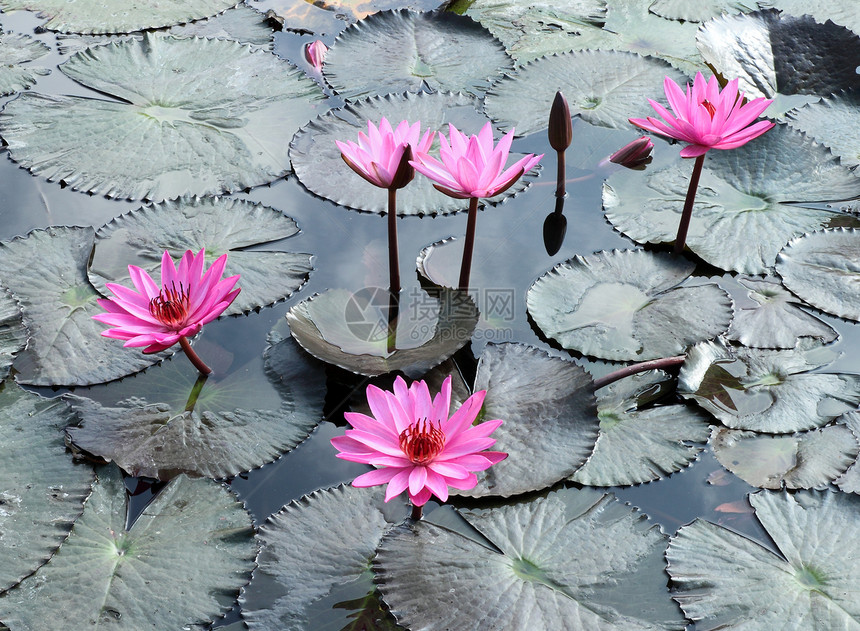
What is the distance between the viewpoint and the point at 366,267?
2.71 metres

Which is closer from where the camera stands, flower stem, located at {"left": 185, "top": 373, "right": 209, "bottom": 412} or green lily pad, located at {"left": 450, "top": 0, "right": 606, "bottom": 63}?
flower stem, located at {"left": 185, "top": 373, "right": 209, "bottom": 412}

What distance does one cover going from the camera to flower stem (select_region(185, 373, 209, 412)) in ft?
7.29

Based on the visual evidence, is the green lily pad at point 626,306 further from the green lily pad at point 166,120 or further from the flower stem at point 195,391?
the green lily pad at point 166,120

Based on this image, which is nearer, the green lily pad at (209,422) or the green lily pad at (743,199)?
the green lily pad at (209,422)

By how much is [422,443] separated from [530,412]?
0.54 m

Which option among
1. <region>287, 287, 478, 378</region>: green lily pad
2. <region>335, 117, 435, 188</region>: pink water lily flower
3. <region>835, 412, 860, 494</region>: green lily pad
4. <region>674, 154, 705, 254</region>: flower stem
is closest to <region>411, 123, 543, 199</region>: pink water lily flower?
<region>335, 117, 435, 188</region>: pink water lily flower

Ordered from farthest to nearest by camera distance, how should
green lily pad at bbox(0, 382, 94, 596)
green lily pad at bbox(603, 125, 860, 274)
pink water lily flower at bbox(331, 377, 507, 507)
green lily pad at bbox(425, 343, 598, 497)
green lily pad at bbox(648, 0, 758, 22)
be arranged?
green lily pad at bbox(648, 0, 758, 22), green lily pad at bbox(603, 125, 860, 274), green lily pad at bbox(425, 343, 598, 497), green lily pad at bbox(0, 382, 94, 596), pink water lily flower at bbox(331, 377, 507, 507)

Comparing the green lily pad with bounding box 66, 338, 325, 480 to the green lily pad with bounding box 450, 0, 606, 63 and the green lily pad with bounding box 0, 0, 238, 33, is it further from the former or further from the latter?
the green lily pad with bounding box 0, 0, 238, 33

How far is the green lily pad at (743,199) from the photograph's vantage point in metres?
2.74

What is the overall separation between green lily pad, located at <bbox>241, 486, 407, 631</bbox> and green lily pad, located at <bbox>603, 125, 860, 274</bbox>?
4.84ft

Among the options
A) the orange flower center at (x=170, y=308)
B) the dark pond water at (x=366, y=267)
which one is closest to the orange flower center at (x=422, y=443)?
the dark pond water at (x=366, y=267)

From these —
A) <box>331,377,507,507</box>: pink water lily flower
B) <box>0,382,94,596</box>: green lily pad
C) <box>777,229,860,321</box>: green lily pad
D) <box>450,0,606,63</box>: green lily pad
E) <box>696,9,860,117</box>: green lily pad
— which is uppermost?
<box>696,9,860,117</box>: green lily pad

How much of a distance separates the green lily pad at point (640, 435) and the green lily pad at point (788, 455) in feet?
0.27

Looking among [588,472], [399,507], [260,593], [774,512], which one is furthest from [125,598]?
[774,512]
